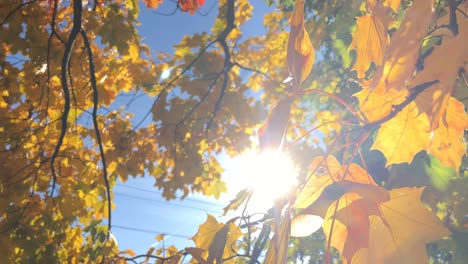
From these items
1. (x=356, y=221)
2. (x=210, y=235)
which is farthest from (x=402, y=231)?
(x=210, y=235)

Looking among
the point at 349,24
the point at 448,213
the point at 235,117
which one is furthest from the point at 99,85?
the point at 448,213

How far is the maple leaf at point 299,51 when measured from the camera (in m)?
0.50

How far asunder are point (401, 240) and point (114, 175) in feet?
10.1

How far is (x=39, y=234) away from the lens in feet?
9.00

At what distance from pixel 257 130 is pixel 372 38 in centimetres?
37

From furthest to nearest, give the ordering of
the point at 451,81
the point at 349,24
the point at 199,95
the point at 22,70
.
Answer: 1. the point at 199,95
2. the point at 22,70
3. the point at 349,24
4. the point at 451,81

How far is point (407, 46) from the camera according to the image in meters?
0.45

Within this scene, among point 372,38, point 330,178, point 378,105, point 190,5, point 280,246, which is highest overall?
point 190,5

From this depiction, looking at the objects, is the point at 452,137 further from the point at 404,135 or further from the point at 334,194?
the point at 334,194

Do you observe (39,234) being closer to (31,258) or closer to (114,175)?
(31,258)

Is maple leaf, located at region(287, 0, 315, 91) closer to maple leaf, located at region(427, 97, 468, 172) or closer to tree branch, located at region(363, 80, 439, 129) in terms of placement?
tree branch, located at region(363, 80, 439, 129)

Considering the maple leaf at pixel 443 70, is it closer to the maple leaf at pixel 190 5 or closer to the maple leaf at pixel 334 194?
the maple leaf at pixel 334 194

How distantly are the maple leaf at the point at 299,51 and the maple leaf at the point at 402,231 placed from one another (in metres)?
0.24

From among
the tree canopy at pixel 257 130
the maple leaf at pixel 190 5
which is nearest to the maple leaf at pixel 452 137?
the tree canopy at pixel 257 130
